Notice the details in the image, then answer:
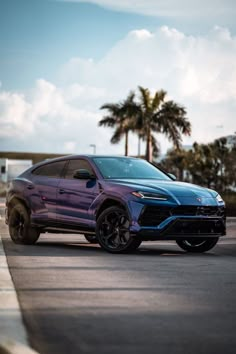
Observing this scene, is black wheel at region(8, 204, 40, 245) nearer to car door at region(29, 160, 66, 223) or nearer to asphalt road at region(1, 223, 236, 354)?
car door at region(29, 160, 66, 223)

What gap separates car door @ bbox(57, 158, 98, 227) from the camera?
1356cm

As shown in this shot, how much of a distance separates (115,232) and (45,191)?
205cm

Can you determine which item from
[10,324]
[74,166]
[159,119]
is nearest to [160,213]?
[74,166]

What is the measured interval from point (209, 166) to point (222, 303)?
300 feet

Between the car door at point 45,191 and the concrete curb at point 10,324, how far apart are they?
5.23 m

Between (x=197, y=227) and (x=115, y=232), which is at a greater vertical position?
(x=197, y=227)

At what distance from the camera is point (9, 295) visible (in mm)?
7762

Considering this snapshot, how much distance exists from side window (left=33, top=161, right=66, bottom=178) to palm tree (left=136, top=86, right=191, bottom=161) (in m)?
38.3

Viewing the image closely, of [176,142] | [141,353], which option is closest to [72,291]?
[141,353]

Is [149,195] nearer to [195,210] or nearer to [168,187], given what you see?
[168,187]

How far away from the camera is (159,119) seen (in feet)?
175

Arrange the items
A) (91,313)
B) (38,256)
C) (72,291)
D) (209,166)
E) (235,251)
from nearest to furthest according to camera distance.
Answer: (91,313), (72,291), (38,256), (235,251), (209,166)

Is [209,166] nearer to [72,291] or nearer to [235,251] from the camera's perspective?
[235,251]

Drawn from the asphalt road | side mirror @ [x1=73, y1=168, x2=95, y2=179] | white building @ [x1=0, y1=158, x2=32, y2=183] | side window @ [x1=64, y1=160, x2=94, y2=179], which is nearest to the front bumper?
the asphalt road
